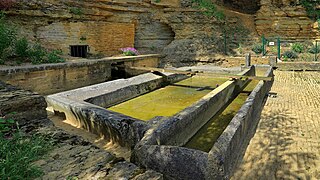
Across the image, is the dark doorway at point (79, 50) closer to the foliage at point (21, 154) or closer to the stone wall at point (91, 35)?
the stone wall at point (91, 35)

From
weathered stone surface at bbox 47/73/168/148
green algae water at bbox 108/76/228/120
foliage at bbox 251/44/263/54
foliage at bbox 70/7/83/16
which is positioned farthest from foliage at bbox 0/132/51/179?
foliage at bbox 251/44/263/54

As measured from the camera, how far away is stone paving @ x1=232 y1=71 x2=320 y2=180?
3.29 meters

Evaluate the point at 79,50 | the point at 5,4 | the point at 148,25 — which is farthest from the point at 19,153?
the point at 148,25

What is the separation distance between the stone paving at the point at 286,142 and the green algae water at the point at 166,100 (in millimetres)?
1907

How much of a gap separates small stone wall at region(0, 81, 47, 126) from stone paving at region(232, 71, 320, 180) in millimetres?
2815

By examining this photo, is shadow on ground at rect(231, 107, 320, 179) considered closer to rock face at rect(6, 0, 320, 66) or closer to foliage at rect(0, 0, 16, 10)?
rock face at rect(6, 0, 320, 66)

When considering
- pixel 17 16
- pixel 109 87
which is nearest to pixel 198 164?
pixel 109 87

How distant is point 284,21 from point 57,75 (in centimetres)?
1554

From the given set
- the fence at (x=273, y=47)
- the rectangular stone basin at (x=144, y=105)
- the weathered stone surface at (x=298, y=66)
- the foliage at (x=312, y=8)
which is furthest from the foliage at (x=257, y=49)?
the rectangular stone basin at (x=144, y=105)

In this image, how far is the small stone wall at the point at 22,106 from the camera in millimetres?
3006

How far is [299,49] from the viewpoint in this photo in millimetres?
14258

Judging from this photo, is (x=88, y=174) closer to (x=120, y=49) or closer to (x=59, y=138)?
(x=59, y=138)

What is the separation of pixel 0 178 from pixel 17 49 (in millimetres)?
7301

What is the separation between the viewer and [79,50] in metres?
11.8
